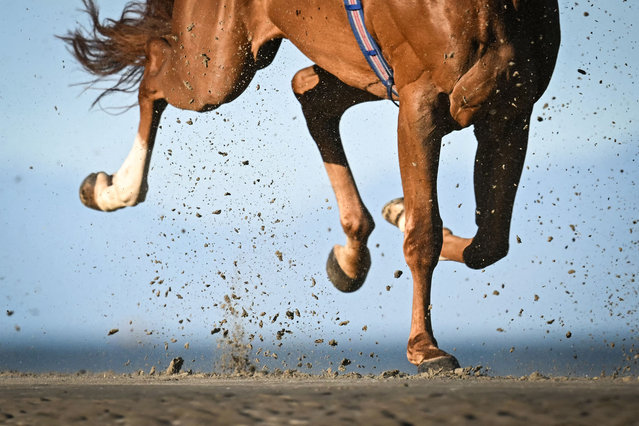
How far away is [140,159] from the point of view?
5242 millimetres

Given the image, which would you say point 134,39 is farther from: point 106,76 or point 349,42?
point 349,42

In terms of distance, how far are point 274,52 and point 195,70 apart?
1.54 ft

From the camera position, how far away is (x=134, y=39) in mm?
5262

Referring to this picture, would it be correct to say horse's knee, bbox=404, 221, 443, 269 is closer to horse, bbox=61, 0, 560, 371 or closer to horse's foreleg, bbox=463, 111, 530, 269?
horse, bbox=61, 0, 560, 371

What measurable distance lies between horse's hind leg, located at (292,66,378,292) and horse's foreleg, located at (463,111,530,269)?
0.78 meters

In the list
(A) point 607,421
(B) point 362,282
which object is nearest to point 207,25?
(B) point 362,282

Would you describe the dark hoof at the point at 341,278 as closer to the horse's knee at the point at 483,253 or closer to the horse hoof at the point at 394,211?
the horse hoof at the point at 394,211

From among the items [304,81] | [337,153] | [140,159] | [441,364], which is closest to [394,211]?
[337,153]

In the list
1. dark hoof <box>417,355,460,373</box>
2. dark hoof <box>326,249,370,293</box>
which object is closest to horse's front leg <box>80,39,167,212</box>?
dark hoof <box>326,249,370,293</box>

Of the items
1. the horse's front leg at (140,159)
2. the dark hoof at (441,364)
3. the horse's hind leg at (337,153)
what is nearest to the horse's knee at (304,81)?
the horse's hind leg at (337,153)

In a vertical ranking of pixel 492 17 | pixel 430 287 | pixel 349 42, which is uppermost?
pixel 349 42

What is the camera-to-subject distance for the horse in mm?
3416

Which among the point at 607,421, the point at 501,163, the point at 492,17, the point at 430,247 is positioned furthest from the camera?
the point at 501,163

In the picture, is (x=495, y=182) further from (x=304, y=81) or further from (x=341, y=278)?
(x=304, y=81)
